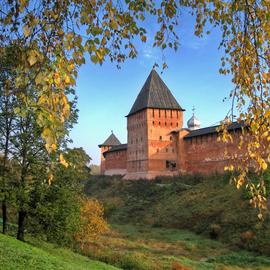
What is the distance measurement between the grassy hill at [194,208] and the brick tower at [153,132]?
1.57 m

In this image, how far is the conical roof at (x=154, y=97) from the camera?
3356 cm

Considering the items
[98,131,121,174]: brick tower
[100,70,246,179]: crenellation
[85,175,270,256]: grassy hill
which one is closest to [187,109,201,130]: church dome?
[100,70,246,179]: crenellation

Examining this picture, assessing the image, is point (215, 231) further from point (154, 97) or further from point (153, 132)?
point (154, 97)

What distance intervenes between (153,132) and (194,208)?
439 inches

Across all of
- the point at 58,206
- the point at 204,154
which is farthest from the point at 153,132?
the point at 58,206

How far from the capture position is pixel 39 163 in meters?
11.8

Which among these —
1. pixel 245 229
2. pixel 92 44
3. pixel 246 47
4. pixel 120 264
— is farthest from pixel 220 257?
pixel 92 44

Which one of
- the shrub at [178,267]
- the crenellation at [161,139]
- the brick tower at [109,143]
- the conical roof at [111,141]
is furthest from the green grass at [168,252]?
the conical roof at [111,141]

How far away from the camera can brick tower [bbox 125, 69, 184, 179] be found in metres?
32.3

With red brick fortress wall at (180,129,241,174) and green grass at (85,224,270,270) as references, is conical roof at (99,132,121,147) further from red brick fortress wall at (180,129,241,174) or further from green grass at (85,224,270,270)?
green grass at (85,224,270,270)

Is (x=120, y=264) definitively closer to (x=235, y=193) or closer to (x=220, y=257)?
(x=220, y=257)

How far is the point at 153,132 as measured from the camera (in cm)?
3272

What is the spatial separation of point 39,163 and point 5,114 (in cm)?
188

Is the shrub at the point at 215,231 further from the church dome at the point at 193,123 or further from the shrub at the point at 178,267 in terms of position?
the church dome at the point at 193,123
